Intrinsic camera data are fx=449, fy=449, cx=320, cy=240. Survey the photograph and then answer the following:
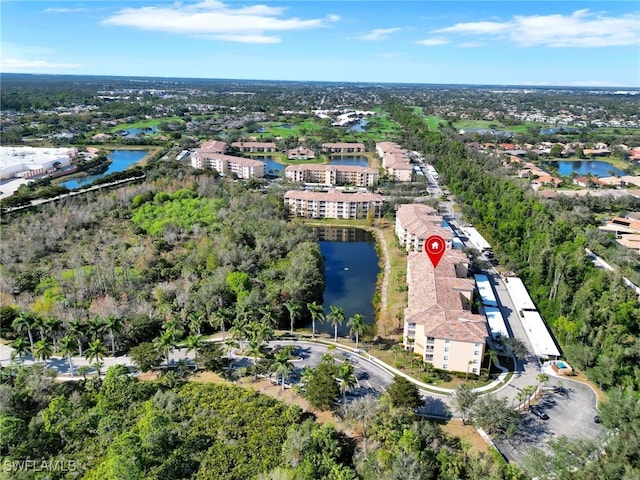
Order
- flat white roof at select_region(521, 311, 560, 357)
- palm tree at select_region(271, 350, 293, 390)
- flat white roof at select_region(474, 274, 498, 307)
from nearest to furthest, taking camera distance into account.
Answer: palm tree at select_region(271, 350, 293, 390) < flat white roof at select_region(521, 311, 560, 357) < flat white roof at select_region(474, 274, 498, 307)

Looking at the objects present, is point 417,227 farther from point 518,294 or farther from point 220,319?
point 220,319

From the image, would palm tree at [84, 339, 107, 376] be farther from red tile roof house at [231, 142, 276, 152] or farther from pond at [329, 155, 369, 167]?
red tile roof house at [231, 142, 276, 152]

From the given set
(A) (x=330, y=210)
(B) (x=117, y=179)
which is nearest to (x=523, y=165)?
(A) (x=330, y=210)

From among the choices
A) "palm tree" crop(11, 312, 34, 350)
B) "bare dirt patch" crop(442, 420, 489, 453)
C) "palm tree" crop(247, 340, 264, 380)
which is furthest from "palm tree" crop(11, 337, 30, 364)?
"bare dirt patch" crop(442, 420, 489, 453)

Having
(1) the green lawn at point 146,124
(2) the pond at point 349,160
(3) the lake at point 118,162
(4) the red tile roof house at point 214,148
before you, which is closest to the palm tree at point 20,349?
(3) the lake at point 118,162

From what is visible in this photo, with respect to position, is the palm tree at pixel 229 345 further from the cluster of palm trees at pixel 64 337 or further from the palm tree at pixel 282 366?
the cluster of palm trees at pixel 64 337

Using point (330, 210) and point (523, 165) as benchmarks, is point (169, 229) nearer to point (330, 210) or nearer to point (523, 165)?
point (330, 210)

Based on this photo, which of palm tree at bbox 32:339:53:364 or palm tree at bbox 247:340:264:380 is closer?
palm tree at bbox 32:339:53:364
